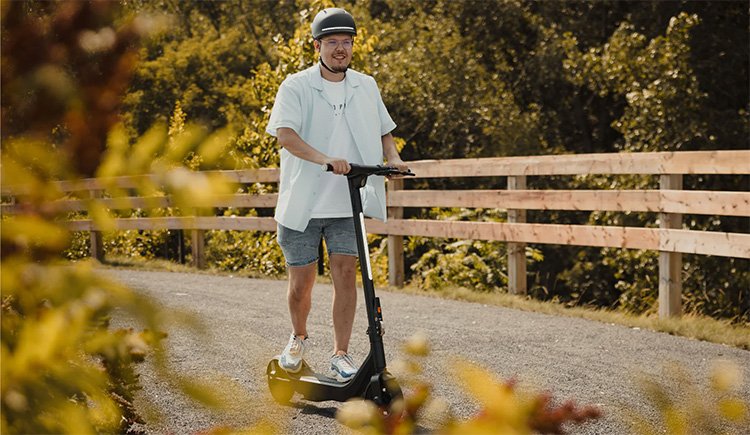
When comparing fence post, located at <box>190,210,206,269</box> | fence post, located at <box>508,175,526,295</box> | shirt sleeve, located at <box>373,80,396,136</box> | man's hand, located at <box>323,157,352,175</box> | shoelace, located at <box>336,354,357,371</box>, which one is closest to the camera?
man's hand, located at <box>323,157,352,175</box>

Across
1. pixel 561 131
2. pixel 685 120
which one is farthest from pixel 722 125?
→ pixel 561 131

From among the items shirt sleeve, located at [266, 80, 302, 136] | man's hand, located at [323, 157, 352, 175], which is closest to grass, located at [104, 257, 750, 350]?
shirt sleeve, located at [266, 80, 302, 136]

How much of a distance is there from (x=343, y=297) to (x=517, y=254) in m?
4.40

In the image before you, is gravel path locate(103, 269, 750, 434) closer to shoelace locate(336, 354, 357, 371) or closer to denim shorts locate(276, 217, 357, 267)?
shoelace locate(336, 354, 357, 371)

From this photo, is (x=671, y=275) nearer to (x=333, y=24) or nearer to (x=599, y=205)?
(x=599, y=205)

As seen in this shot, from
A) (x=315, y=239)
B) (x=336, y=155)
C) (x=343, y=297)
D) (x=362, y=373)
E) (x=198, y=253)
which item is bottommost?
(x=198, y=253)

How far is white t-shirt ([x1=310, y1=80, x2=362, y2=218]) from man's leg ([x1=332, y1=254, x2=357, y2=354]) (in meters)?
0.22

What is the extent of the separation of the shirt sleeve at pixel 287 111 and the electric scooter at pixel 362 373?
0.47 metres

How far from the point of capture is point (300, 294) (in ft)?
17.3

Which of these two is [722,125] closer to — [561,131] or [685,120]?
[685,120]

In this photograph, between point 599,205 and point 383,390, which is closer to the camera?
point 383,390

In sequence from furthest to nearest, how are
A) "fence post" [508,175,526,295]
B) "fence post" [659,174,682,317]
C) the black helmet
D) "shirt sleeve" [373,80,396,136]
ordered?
"fence post" [508,175,526,295] < "fence post" [659,174,682,317] < "shirt sleeve" [373,80,396,136] < the black helmet

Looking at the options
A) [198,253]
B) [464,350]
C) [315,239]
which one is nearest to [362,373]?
[315,239]

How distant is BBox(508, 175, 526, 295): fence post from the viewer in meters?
9.41
